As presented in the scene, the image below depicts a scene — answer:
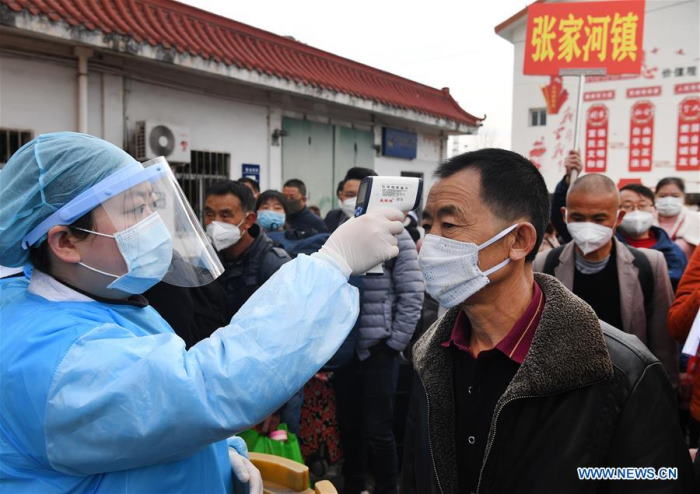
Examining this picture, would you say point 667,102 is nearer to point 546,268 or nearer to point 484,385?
point 546,268

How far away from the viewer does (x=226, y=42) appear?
8.38m

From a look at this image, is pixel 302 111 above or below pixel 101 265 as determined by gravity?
above

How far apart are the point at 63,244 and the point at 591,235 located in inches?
98.4

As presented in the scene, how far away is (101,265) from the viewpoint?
134 cm

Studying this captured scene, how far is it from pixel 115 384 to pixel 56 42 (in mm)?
6550

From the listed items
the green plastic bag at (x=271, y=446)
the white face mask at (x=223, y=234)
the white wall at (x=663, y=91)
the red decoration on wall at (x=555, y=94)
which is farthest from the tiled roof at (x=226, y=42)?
the white wall at (x=663, y=91)

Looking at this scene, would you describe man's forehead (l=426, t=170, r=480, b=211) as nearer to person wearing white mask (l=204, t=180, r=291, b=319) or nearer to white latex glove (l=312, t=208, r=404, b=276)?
white latex glove (l=312, t=208, r=404, b=276)

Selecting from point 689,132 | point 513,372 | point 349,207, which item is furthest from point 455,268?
point 689,132

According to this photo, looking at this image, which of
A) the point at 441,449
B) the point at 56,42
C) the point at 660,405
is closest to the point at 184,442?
the point at 441,449

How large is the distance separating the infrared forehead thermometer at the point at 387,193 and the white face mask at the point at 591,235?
1653 mm

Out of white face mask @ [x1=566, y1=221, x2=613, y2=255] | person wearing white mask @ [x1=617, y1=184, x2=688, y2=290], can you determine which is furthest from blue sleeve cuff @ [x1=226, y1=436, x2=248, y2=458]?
person wearing white mask @ [x1=617, y1=184, x2=688, y2=290]

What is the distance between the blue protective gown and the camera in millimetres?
1078

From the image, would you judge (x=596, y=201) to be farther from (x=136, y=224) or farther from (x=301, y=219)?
(x=301, y=219)

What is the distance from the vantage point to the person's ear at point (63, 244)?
1.31m
